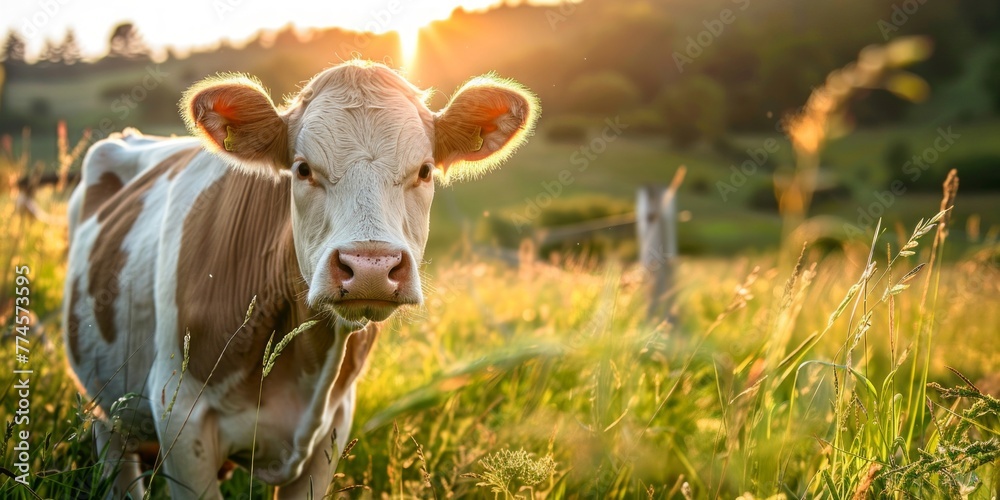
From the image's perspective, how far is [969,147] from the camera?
53.1 metres

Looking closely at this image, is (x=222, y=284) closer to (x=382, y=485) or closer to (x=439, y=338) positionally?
(x=382, y=485)

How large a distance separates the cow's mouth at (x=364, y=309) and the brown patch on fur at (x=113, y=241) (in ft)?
5.68

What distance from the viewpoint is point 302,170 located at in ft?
9.54

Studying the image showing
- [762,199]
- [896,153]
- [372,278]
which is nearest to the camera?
[372,278]

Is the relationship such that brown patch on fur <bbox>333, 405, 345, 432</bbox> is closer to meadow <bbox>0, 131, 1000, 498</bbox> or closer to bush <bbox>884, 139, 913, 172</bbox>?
meadow <bbox>0, 131, 1000, 498</bbox>

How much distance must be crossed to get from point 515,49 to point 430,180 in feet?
119

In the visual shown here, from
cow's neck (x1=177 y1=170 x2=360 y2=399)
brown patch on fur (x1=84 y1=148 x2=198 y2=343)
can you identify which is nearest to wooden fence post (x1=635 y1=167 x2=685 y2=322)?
brown patch on fur (x1=84 y1=148 x2=198 y2=343)

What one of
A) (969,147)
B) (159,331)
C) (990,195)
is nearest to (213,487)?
(159,331)

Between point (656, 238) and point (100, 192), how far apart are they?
441cm

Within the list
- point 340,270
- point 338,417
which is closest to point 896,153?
point 338,417

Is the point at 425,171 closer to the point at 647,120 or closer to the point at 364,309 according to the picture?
the point at 364,309

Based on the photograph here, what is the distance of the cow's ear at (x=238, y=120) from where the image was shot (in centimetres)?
291

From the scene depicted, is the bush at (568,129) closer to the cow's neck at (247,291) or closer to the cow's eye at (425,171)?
the cow's neck at (247,291)

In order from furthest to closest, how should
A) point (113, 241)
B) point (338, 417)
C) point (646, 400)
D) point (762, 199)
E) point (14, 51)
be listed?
A: 1. point (762, 199)
2. point (14, 51)
3. point (113, 241)
4. point (646, 400)
5. point (338, 417)
